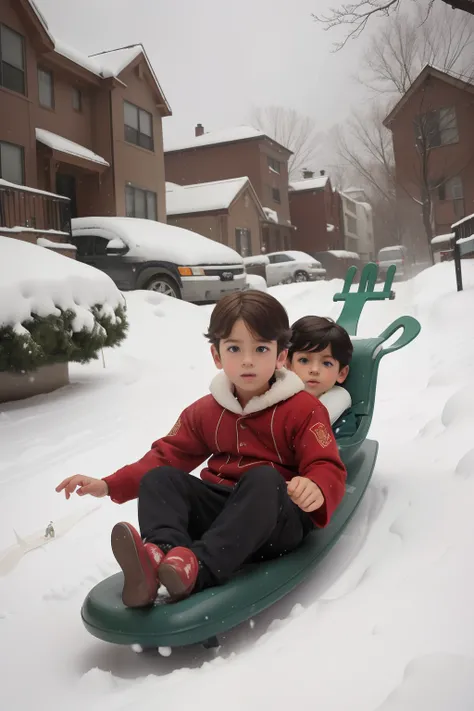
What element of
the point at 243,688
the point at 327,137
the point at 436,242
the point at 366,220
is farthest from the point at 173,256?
the point at 366,220

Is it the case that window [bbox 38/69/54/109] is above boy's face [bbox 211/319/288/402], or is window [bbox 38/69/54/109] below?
above

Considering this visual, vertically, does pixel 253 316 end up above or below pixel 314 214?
below

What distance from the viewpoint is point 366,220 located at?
10.5m

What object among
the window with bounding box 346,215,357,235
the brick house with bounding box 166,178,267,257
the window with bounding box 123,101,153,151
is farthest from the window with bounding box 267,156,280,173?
the window with bounding box 123,101,153,151

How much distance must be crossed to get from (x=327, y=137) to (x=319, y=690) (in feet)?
14.4

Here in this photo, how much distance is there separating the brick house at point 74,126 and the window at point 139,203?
0.02 m

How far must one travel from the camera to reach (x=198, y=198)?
9.51 metres

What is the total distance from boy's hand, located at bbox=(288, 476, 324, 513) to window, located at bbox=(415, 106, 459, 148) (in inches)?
189

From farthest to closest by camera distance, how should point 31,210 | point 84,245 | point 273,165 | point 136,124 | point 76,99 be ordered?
point 273,165
point 136,124
point 76,99
point 84,245
point 31,210

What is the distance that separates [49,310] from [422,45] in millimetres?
2975

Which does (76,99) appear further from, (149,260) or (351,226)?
(351,226)

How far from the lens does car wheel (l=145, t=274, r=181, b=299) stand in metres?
5.52

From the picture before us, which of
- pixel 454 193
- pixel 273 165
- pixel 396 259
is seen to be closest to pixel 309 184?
pixel 273 165

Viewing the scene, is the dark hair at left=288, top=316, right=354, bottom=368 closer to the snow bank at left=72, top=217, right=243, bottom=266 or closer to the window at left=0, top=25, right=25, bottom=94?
the snow bank at left=72, top=217, right=243, bottom=266
